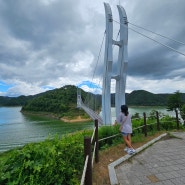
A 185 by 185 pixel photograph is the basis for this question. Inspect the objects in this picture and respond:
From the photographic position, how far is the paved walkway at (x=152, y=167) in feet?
8.91

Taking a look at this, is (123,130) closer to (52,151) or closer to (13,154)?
(52,151)

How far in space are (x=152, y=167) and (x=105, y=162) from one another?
31.8 inches

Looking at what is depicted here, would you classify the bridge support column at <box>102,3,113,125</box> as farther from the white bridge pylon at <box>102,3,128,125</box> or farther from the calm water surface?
the calm water surface

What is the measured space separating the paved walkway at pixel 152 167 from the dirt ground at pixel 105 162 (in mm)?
99

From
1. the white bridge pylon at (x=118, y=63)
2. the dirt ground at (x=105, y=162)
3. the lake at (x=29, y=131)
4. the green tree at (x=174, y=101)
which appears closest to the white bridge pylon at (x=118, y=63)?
the white bridge pylon at (x=118, y=63)

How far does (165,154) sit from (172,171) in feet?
3.24

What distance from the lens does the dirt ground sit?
9.10ft

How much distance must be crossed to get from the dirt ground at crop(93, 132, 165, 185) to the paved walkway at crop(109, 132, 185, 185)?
99mm

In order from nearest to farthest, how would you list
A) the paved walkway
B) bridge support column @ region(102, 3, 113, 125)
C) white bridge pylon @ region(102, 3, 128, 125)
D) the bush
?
the bush
the paved walkway
bridge support column @ region(102, 3, 113, 125)
white bridge pylon @ region(102, 3, 128, 125)

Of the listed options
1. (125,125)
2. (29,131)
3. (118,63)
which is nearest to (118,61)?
(118,63)

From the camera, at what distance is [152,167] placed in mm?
3225

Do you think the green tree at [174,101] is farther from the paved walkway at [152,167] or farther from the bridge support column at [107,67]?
the paved walkway at [152,167]

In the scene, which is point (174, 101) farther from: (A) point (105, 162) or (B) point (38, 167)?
(B) point (38, 167)

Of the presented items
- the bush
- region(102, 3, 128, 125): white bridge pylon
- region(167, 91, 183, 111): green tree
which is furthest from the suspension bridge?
region(167, 91, 183, 111): green tree
